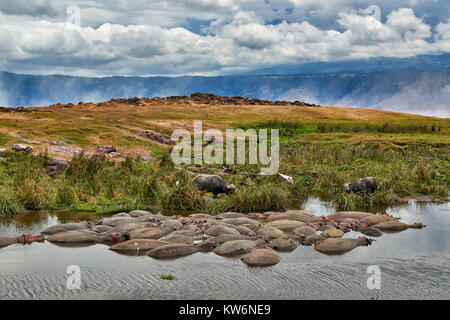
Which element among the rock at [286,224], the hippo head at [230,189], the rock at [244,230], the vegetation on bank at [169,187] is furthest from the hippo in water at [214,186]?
the rock at [244,230]

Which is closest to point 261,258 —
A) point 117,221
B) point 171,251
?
point 171,251

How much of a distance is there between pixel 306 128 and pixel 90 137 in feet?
76.5

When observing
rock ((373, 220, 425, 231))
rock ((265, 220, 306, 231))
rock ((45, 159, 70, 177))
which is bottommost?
rock ((373, 220, 425, 231))

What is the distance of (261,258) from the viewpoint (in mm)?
9977

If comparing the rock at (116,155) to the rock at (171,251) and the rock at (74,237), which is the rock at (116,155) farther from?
the rock at (171,251)

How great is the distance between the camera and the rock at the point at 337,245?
428 inches

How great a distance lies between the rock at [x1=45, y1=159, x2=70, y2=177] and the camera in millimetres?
19516

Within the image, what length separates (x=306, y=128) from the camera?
47.9 meters

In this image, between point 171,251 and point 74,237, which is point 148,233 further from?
point 74,237

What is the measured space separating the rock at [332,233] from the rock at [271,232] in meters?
1.06

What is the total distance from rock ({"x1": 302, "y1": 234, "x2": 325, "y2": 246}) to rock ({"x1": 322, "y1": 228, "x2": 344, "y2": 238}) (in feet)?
1.14

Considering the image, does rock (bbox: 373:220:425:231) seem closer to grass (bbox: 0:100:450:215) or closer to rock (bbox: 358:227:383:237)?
rock (bbox: 358:227:383:237)

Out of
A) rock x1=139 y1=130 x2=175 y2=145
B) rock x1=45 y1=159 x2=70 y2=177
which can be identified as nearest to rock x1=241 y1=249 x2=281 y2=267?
rock x1=45 y1=159 x2=70 y2=177

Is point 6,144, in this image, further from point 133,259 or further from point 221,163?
point 133,259
